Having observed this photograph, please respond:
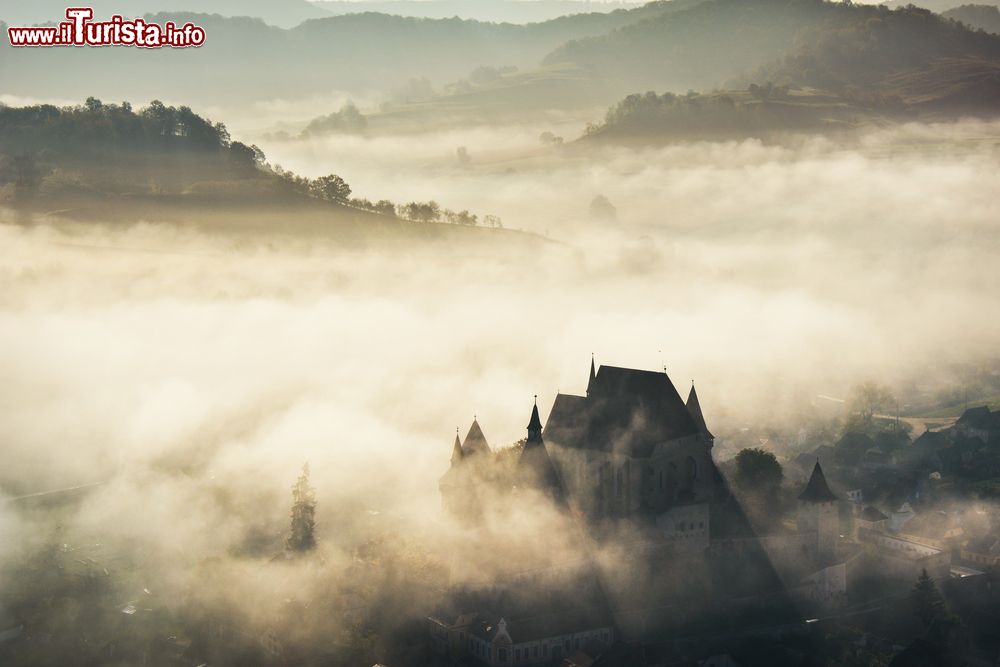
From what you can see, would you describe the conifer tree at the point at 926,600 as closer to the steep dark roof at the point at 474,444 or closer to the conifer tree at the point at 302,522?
the steep dark roof at the point at 474,444

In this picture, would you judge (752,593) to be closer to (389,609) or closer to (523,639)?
(523,639)

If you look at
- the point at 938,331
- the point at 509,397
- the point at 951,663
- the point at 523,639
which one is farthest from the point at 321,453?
the point at 938,331

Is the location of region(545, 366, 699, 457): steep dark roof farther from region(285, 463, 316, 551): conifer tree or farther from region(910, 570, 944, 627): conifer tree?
region(285, 463, 316, 551): conifer tree

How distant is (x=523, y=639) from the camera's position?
219ft

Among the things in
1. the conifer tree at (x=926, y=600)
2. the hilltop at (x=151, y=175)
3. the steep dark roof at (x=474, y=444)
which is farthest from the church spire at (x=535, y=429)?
the hilltop at (x=151, y=175)

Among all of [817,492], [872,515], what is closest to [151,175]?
[817,492]

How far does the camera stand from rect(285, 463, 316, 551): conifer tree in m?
78.9

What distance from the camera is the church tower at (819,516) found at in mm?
77625

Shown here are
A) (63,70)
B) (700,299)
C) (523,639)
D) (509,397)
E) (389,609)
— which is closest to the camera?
(523,639)

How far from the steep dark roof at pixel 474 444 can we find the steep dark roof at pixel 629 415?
5298 millimetres

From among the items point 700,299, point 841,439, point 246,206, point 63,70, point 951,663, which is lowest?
point 951,663

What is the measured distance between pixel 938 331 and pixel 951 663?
355ft

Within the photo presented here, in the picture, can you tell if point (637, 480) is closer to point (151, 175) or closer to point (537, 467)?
point (537, 467)

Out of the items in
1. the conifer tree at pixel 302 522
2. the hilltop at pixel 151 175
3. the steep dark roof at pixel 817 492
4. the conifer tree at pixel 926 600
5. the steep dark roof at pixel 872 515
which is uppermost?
the hilltop at pixel 151 175
